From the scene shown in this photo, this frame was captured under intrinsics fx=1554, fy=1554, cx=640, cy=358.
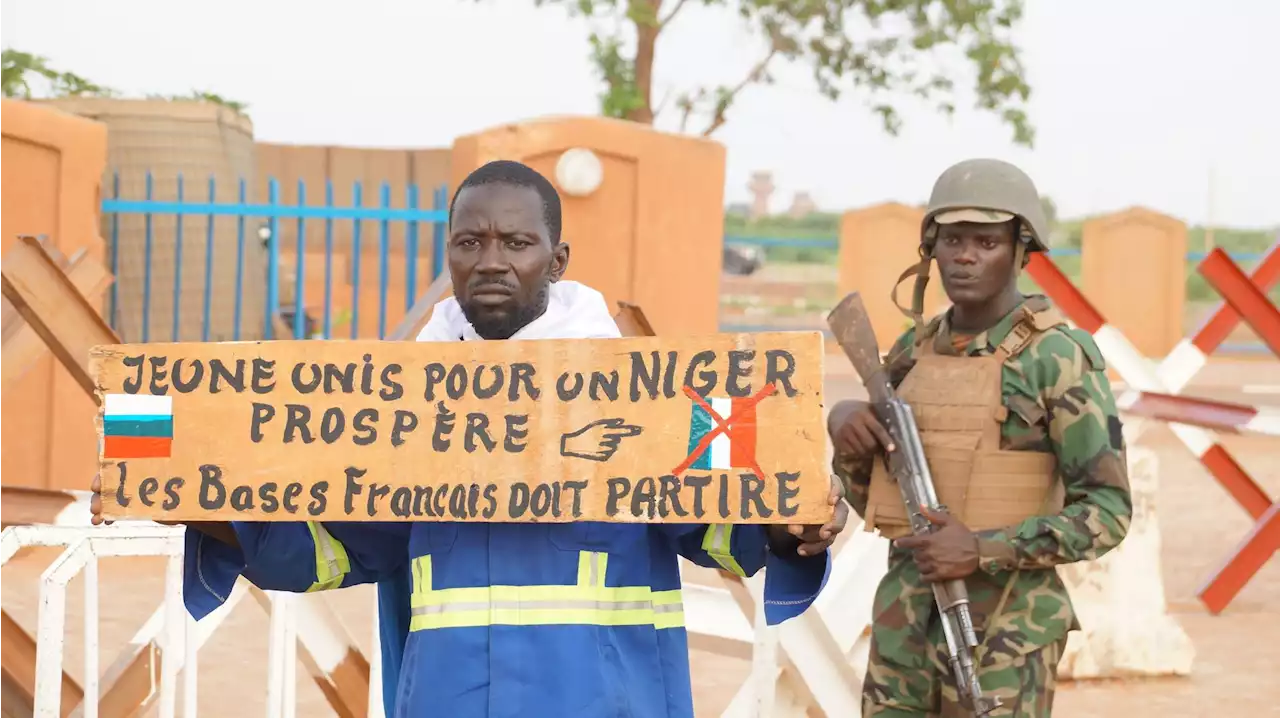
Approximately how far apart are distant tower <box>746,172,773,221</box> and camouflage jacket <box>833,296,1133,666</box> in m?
86.5

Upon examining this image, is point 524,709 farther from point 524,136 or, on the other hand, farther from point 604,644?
point 524,136

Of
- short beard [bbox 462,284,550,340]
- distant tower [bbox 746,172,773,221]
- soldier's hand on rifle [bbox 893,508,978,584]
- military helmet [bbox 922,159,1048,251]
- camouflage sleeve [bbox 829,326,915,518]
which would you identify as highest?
distant tower [bbox 746,172,773,221]

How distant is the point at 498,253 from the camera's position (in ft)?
8.18

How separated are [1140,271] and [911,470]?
23887mm

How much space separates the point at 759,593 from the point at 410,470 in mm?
1992

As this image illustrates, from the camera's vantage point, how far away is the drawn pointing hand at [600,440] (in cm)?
243

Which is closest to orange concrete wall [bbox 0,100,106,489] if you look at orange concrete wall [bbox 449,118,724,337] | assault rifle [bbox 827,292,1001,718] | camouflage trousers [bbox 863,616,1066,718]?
orange concrete wall [bbox 449,118,724,337]

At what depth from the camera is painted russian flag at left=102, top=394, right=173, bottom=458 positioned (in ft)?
8.07

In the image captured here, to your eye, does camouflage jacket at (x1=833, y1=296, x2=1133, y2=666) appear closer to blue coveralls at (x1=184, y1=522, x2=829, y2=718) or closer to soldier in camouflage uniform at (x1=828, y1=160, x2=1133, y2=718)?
soldier in camouflage uniform at (x1=828, y1=160, x2=1133, y2=718)

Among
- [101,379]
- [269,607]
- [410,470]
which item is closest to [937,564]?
[410,470]

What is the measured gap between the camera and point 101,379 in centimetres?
245

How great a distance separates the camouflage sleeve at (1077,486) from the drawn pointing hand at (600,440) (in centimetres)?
117

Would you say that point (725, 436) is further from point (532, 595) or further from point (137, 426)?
point (137, 426)

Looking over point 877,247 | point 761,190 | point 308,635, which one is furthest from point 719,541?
point 761,190
